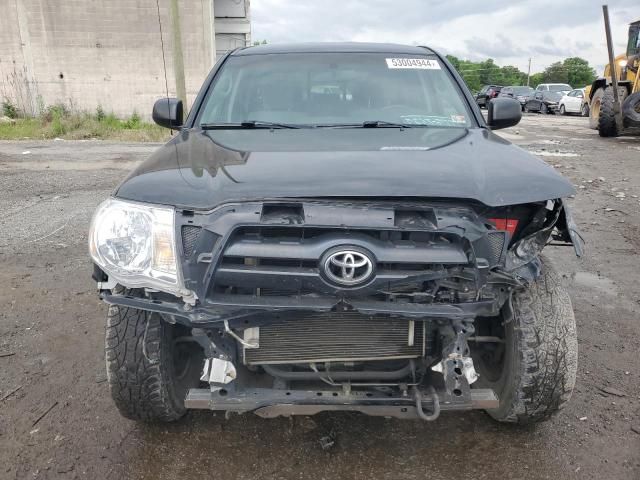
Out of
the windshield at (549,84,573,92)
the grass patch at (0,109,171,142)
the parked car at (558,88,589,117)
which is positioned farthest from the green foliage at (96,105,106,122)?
the windshield at (549,84,573,92)

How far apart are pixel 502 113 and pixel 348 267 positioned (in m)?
2.15

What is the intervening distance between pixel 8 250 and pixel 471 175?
4.58 metres

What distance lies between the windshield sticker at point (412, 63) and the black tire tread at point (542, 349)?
1.75 m

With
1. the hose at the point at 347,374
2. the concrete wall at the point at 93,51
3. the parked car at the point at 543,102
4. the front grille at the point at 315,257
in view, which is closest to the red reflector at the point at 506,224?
the front grille at the point at 315,257

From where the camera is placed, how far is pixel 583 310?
3807mm

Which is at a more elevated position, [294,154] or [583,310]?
[294,154]

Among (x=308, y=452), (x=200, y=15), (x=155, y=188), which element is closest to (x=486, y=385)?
(x=308, y=452)

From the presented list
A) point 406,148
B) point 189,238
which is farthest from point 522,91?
point 189,238

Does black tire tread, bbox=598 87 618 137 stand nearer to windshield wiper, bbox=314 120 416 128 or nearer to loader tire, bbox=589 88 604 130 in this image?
loader tire, bbox=589 88 604 130

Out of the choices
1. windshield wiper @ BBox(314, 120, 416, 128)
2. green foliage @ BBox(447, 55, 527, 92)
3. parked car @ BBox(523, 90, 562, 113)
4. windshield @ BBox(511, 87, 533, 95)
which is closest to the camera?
windshield wiper @ BBox(314, 120, 416, 128)

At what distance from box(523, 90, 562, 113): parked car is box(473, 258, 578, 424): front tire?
91.8 feet

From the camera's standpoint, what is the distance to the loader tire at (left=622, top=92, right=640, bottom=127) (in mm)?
12094

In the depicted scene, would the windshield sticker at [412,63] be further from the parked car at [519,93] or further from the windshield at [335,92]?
the parked car at [519,93]

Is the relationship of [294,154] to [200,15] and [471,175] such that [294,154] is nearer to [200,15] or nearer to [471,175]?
[471,175]
